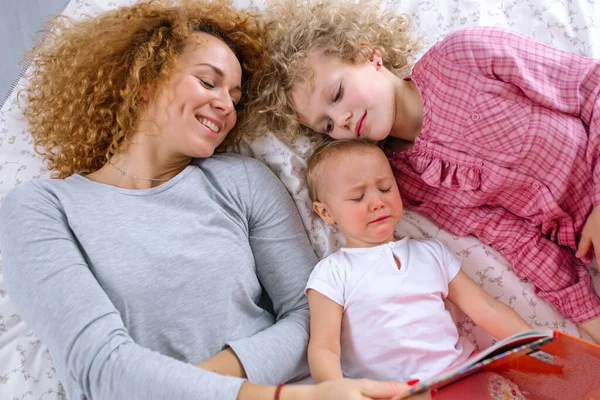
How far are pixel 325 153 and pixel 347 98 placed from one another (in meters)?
0.17

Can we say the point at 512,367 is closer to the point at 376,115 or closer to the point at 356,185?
the point at 356,185

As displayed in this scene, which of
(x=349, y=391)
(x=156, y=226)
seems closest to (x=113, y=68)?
(x=156, y=226)

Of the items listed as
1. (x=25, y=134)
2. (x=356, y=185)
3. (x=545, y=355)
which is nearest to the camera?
(x=545, y=355)

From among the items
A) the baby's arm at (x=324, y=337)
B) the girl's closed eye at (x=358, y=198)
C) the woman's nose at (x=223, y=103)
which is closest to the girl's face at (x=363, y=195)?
the girl's closed eye at (x=358, y=198)

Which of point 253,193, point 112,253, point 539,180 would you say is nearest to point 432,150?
point 539,180

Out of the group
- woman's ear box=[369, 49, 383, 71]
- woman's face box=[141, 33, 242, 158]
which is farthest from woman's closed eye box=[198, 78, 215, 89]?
woman's ear box=[369, 49, 383, 71]

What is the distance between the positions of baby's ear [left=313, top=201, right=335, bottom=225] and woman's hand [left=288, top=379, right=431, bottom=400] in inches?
20.5

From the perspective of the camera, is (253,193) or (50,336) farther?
(253,193)

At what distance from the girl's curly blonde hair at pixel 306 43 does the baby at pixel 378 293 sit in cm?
25

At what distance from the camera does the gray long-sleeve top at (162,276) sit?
1.28 metres

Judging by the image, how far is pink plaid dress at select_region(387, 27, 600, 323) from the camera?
1.56 m

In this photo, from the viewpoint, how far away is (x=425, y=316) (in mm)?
1513

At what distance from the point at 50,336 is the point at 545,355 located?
3.57 feet

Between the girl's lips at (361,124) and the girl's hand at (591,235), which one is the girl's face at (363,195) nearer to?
the girl's lips at (361,124)
